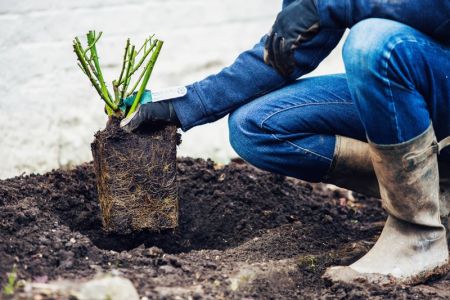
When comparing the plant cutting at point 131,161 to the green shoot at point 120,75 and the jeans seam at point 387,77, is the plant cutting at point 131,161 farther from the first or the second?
the jeans seam at point 387,77

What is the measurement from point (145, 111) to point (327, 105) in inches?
23.3

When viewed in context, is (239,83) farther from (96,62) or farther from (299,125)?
(96,62)

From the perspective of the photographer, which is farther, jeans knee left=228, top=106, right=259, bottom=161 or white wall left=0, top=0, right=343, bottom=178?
white wall left=0, top=0, right=343, bottom=178

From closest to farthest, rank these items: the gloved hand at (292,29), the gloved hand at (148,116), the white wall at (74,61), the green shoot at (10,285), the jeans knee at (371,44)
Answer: the green shoot at (10,285) → the jeans knee at (371,44) → the gloved hand at (292,29) → the gloved hand at (148,116) → the white wall at (74,61)

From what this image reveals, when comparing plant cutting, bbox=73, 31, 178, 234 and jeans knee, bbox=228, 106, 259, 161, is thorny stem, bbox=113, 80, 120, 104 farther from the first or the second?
jeans knee, bbox=228, 106, 259, 161

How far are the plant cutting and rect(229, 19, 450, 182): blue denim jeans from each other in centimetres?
26

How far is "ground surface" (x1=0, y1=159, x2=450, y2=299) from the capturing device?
2.15 meters

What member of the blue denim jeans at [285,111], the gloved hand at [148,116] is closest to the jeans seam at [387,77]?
the blue denim jeans at [285,111]

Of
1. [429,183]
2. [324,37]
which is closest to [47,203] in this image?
[324,37]

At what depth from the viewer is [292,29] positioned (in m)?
2.31

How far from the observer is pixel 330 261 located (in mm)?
2439

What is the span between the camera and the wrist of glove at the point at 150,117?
243 cm

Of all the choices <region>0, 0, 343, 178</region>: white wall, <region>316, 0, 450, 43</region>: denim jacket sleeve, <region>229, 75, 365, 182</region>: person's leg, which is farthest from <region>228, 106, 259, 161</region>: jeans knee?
<region>0, 0, 343, 178</region>: white wall

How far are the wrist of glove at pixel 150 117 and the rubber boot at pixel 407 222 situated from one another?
654 mm
